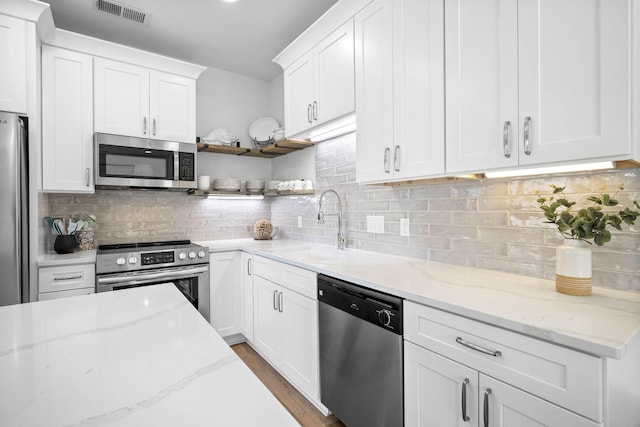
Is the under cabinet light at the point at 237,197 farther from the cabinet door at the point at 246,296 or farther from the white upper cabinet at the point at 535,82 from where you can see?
the white upper cabinet at the point at 535,82

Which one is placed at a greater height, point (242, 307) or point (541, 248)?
point (541, 248)

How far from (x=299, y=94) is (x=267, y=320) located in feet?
5.83

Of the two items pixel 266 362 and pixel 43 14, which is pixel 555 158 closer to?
pixel 266 362

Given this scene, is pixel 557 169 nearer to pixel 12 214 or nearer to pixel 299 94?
pixel 299 94

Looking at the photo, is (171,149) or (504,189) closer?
(504,189)

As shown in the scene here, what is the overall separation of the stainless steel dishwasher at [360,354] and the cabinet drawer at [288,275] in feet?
0.33

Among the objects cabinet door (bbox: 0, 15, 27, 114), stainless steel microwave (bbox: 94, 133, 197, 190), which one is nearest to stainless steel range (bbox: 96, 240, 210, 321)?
stainless steel microwave (bbox: 94, 133, 197, 190)

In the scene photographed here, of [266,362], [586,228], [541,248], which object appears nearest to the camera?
[586,228]

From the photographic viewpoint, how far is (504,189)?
163 cm

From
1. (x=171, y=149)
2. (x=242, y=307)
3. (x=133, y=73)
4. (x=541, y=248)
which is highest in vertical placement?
(x=133, y=73)

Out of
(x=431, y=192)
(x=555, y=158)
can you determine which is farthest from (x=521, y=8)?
(x=431, y=192)

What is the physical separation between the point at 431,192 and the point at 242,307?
1958mm

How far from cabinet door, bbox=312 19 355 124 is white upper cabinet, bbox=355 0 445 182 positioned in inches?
2.9

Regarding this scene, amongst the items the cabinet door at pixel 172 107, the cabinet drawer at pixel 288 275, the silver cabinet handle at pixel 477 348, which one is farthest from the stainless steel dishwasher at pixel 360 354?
the cabinet door at pixel 172 107
